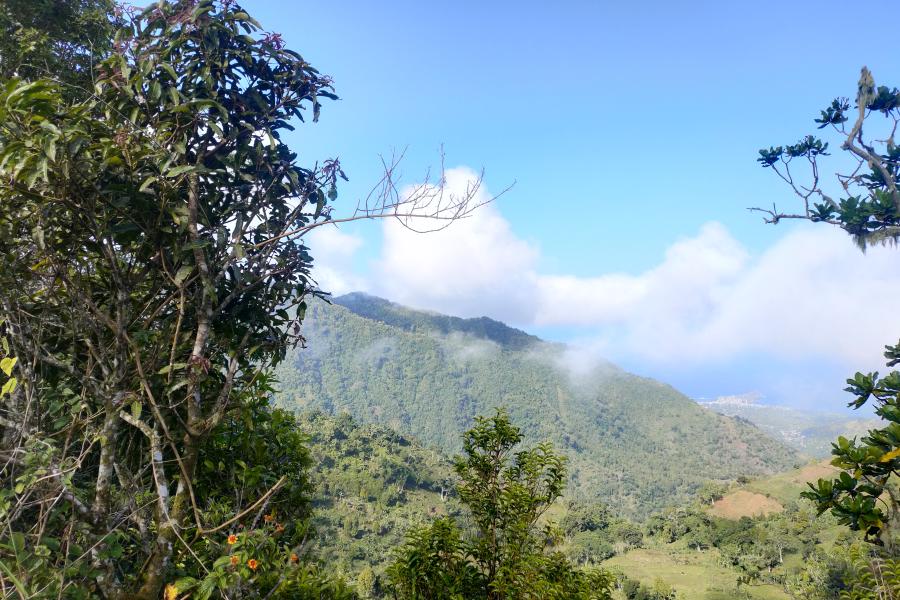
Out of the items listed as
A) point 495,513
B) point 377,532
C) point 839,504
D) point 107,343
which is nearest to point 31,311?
point 107,343

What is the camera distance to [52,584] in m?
2.00

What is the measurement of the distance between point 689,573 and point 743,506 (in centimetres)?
2692

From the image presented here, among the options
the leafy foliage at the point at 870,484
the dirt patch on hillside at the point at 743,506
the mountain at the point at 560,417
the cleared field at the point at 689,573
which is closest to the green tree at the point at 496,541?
the leafy foliage at the point at 870,484

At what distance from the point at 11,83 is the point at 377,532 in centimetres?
6595

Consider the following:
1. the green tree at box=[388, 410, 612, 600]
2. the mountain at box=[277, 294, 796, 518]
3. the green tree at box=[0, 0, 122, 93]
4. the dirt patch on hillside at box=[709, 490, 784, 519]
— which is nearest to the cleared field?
the dirt patch on hillside at box=[709, 490, 784, 519]

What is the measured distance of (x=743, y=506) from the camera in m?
65.9

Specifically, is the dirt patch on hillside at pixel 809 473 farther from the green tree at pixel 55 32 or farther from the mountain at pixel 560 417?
the green tree at pixel 55 32

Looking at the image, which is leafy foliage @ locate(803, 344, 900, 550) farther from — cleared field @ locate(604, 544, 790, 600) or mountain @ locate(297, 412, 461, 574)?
mountain @ locate(297, 412, 461, 574)

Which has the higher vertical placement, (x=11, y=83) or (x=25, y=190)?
(x=11, y=83)

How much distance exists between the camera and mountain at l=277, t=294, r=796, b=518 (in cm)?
13900

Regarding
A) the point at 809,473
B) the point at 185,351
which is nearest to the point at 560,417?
the point at 809,473

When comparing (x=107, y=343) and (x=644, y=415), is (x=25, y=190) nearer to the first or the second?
(x=107, y=343)

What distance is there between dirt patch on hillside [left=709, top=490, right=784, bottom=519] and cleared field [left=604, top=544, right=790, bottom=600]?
1350 cm

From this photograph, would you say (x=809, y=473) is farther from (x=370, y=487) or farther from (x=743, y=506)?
(x=370, y=487)
